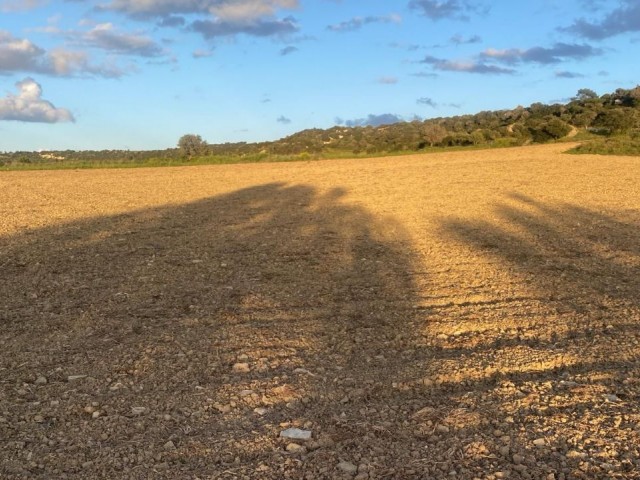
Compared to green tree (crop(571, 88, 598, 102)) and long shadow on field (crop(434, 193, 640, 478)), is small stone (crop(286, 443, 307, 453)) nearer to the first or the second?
long shadow on field (crop(434, 193, 640, 478))

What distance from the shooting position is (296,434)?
3652 millimetres

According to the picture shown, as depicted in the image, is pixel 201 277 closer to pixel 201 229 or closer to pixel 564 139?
pixel 201 229

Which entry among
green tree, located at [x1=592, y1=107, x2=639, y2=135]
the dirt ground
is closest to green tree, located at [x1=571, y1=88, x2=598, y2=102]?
green tree, located at [x1=592, y1=107, x2=639, y2=135]

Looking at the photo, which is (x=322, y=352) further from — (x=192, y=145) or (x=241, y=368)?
(x=192, y=145)

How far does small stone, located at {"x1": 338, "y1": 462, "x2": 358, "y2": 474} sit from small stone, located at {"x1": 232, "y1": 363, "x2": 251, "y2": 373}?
1447 millimetres

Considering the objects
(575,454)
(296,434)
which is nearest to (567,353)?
(575,454)

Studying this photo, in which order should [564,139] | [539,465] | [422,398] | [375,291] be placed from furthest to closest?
[564,139] < [375,291] < [422,398] < [539,465]

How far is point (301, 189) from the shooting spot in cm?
2239

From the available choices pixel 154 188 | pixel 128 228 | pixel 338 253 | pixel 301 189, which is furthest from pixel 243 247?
pixel 154 188

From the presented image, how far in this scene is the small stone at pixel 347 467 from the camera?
10.7 feet

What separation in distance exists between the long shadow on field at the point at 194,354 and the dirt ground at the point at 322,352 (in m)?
0.02

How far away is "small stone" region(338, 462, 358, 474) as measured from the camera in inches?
128

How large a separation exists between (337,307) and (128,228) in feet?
24.0

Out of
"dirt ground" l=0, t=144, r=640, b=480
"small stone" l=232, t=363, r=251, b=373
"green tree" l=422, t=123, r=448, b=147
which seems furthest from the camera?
"green tree" l=422, t=123, r=448, b=147
